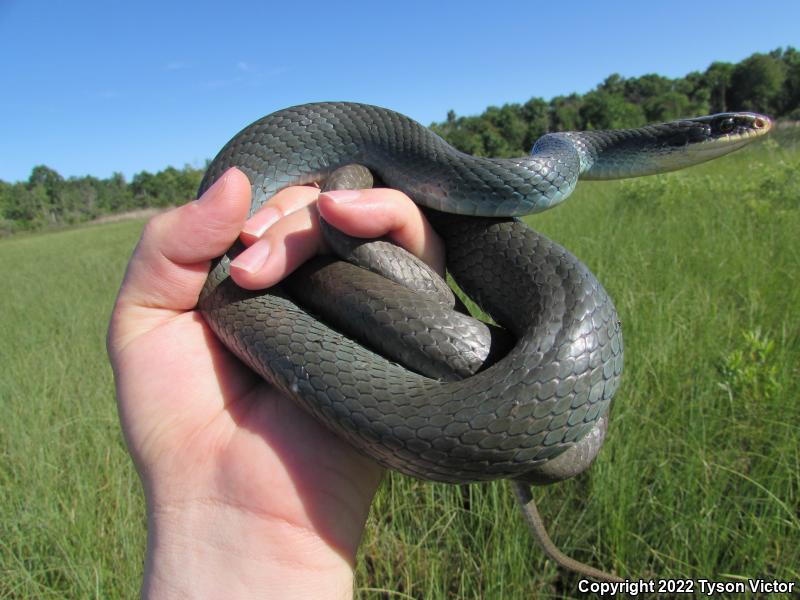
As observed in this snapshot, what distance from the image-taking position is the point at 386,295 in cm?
164

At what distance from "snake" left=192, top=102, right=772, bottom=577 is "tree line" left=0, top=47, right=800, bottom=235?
55.1 m

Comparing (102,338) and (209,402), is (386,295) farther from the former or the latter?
(102,338)

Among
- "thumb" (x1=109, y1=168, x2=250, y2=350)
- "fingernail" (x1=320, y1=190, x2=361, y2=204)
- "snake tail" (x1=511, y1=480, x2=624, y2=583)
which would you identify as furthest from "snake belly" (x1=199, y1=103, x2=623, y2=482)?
"snake tail" (x1=511, y1=480, x2=624, y2=583)

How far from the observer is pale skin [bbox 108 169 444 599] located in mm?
1430

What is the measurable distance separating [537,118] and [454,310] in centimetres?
7566

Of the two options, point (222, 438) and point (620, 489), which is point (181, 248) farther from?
point (620, 489)

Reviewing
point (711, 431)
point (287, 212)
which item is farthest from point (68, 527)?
point (711, 431)

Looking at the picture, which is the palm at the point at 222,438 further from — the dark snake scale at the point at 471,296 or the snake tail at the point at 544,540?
the snake tail at the point at 544,540

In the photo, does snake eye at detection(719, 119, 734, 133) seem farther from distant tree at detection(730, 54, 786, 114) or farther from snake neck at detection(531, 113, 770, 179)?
distant tree at detection(730, 54, 786, 114)

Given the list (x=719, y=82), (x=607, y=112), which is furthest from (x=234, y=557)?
(x=719, y=82)

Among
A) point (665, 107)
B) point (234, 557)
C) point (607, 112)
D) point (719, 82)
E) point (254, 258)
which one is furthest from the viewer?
point (719, 82)

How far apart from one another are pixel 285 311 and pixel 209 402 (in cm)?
41

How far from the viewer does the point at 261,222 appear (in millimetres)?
1968

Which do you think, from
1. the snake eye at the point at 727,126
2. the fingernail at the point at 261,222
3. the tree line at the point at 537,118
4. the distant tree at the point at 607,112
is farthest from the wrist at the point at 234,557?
the distant tree at the point at 607,112
